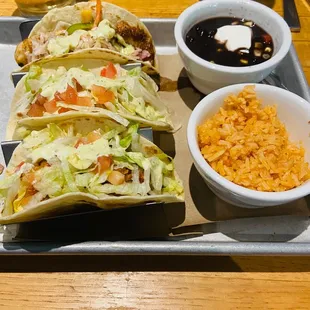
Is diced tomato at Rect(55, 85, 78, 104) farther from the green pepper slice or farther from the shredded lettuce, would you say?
the green pepper slice

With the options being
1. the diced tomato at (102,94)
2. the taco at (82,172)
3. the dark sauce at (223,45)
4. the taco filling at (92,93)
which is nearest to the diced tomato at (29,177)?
the taco at (82,172)

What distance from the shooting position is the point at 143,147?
189 centimetres

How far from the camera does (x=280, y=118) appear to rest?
1985mm

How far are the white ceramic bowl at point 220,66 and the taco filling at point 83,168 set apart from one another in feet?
1.80

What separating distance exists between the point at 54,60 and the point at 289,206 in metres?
1.39

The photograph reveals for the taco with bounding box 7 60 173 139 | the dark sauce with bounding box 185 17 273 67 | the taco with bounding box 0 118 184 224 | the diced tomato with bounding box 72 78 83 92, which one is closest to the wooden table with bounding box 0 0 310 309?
the taco with bounding box 0 118 184 224

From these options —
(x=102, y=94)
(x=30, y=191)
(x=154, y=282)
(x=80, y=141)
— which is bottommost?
(x=154, y=282)

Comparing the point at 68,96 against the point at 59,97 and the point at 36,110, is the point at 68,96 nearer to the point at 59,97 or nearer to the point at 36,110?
the point at 59,97

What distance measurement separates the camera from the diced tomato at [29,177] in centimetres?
174

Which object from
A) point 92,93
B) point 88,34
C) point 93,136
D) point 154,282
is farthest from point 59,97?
point 154,282

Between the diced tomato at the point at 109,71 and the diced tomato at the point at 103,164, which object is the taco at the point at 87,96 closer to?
the diced tomato at the point at 109,71

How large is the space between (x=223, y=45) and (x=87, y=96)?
2.77ft

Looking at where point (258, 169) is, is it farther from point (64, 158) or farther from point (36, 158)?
point (36, 158)

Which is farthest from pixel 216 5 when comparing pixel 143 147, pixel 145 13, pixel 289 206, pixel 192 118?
pixel 289 206
